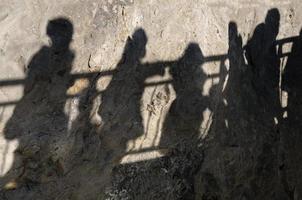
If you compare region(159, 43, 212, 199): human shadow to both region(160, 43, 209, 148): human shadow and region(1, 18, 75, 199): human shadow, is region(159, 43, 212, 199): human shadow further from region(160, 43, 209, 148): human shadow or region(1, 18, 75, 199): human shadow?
region(1, 18, 75, 199): human shadow

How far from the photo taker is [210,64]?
4824mm

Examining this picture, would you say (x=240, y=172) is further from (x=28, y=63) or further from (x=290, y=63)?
(x=28, y=63)

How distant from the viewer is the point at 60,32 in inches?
151

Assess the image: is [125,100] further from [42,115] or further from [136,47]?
[42,115]

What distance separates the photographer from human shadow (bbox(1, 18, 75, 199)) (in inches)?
149

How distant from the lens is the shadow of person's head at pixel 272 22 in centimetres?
551

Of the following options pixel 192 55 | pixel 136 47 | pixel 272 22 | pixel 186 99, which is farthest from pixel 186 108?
pixel 272 22

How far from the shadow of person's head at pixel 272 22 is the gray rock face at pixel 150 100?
1 cm

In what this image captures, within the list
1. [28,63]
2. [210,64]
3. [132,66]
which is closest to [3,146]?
[28,63]

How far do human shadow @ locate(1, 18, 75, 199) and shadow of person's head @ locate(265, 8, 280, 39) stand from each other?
105 inches

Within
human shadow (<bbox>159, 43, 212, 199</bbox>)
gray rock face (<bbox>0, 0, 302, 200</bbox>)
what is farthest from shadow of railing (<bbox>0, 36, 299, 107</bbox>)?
human shadow (<bbox>159, 43, 212, 199</bbox>)

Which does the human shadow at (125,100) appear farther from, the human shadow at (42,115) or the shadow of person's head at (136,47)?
the human shadow at (42,115)

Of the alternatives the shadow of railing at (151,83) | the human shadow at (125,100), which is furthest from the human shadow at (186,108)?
the human shadow at (125,100)

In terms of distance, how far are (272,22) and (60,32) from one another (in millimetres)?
2822
